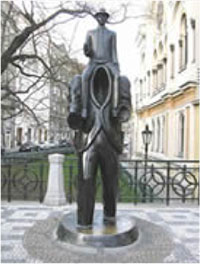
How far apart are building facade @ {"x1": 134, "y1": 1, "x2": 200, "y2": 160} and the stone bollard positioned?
23.8ft

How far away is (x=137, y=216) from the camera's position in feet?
24.8

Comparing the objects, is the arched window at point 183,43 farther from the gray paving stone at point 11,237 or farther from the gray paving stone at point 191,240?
the gray paving stone at point 11,237

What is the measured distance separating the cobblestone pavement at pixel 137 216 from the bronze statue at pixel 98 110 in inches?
44.3

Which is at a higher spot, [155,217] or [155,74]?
[155,74]

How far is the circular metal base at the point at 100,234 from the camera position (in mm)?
4551

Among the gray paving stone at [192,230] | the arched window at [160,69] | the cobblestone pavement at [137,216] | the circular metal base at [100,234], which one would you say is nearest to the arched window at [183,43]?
the arched window at [160,69]

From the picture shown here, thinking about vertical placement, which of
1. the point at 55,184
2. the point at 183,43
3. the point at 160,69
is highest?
the point at 160,69

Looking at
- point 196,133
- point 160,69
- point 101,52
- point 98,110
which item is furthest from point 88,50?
point 160,69

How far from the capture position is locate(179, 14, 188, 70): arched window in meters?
16.8

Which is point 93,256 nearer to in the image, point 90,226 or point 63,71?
point 90,226

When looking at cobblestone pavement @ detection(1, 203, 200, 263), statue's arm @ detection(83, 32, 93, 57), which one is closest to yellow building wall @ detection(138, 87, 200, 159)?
cobblestone pavement @ detection(1, 203, 200, 263)

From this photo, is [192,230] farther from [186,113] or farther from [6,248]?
[186,113]

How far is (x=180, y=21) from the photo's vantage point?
17578mm

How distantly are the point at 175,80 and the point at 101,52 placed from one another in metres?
14.2
